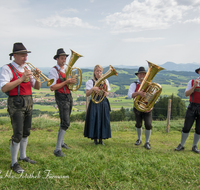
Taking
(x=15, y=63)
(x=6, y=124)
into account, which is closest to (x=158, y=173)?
(x=15, y=63)

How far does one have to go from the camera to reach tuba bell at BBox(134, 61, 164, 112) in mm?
4848

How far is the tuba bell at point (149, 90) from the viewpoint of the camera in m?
4.85

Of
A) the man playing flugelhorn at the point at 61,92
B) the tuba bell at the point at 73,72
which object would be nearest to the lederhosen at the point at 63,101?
the man playing flugelhorn at the point at 61,92

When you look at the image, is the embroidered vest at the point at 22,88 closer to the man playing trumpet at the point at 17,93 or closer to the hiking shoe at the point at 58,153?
the man playing trumpet at the point at 17,93

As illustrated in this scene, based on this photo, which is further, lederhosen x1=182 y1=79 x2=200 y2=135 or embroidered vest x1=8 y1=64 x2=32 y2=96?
lederhosen x1=182 y1=79 x2=200 y2=135

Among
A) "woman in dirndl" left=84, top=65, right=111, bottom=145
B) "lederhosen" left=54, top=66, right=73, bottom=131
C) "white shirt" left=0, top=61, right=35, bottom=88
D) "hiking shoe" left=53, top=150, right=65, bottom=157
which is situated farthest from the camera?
"woman in dirndl" left=84, top=65, right=111, bottom=145

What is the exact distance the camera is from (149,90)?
5.00m

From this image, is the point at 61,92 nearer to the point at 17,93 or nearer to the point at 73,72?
the point at 73,72

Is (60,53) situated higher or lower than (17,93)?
higher

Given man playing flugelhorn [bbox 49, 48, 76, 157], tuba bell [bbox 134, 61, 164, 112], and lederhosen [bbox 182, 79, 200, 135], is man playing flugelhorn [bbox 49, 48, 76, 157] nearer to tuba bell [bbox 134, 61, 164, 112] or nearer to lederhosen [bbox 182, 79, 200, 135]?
tuba bell [bbox 134, 61, 164, 112]

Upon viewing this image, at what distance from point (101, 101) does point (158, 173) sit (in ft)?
8.37

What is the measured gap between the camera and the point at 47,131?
8094mm

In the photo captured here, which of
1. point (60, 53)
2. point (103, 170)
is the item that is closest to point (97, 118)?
point (103, 170)

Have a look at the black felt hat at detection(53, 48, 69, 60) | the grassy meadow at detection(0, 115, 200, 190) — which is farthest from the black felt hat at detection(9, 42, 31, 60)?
the grassy meadow at detection(0, 115, 200, 190)
